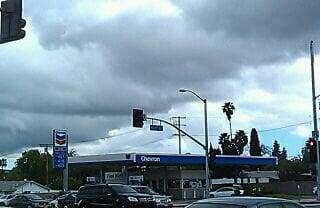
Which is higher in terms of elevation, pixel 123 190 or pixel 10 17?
pixel 10 17

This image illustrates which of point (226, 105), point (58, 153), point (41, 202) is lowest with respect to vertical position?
point (41, 202)

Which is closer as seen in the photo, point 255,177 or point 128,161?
point 128,161

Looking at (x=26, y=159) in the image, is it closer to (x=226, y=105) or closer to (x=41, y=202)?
(x=226, y=105)

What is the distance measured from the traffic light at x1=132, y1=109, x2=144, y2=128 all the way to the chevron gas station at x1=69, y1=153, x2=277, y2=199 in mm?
30216

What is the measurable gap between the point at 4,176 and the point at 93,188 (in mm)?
149254

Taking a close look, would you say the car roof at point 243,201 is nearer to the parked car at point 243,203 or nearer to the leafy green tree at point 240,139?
the parked car at point 243,203

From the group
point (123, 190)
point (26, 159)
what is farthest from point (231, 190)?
point (26, 159)

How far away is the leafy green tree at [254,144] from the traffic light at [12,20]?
115m

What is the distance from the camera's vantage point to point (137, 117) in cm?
4409

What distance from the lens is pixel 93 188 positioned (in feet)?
103

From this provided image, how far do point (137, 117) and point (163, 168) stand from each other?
44.4 meters

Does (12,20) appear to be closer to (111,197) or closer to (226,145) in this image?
(111,197)

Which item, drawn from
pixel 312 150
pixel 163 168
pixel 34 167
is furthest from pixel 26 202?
pixel 34 167

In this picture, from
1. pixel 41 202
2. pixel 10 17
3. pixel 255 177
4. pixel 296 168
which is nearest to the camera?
pixel 10 17
